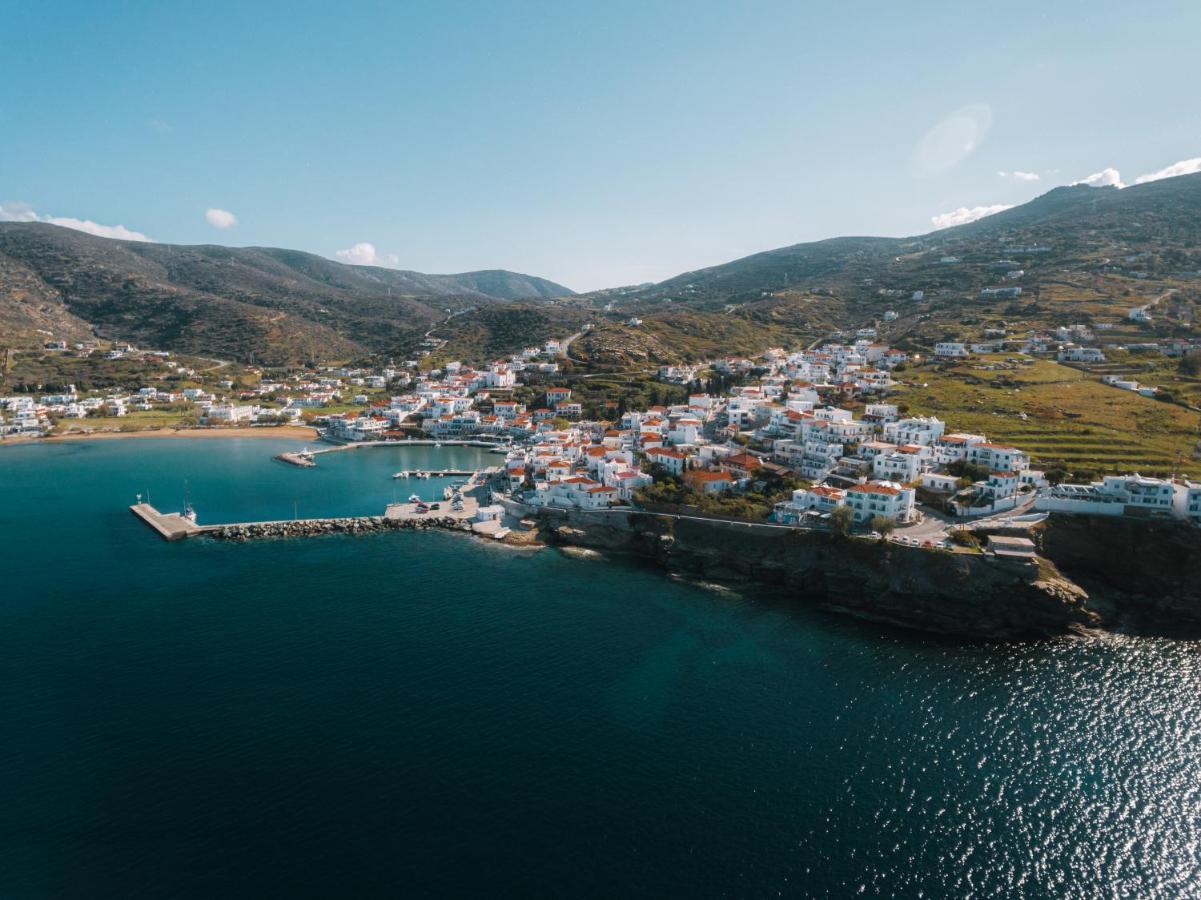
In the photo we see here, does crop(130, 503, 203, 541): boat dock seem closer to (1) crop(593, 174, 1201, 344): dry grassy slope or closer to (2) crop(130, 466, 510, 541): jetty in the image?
(2) crop(130, 466, 510, 541): jetty

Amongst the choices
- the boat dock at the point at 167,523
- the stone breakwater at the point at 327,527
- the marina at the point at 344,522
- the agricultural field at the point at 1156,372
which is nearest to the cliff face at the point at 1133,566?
the agricultural field at the point at 1156,372

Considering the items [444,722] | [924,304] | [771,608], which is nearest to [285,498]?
[444,722]

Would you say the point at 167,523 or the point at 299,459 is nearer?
the point at 167,523

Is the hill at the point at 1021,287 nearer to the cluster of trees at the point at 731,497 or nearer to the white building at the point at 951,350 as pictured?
the white building at the point at 951,350

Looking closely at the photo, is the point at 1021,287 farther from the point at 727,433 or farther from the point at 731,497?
the point at 731,497

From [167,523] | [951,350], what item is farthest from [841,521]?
[951,350]

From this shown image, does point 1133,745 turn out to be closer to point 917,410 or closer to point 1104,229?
point 917,410
